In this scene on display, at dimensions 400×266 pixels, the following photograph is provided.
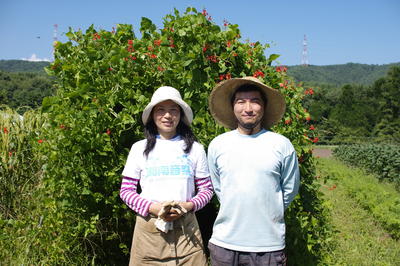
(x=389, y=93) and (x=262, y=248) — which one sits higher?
(x=389, y=93)

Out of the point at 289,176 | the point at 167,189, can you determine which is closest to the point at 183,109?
the point at 167,189

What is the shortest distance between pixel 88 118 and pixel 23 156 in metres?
1.84

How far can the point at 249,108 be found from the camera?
78.7 inches

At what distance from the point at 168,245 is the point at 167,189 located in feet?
1.17

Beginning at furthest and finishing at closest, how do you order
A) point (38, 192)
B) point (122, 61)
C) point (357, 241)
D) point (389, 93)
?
point (389, 93) < point (357, 241) < point (38, 192) < point (122, 61)

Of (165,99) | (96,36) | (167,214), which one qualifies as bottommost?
(167,214)

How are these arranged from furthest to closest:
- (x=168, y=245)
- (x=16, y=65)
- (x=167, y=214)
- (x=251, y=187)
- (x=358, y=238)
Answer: (x=16, y=65) → (x=358, y=238) → (x=168, y=245) → (x=167, y=214) → (x=251, y=187)

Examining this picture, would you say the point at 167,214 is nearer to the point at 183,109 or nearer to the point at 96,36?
the point at 183,109

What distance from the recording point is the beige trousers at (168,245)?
2.14 m

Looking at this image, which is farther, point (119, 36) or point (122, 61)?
point (119, 36)

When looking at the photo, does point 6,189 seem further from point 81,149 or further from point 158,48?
point 158,48

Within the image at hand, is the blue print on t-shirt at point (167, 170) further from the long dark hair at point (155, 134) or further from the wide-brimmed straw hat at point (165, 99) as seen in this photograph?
the wide-brimmed straw hat at point (165, 99)

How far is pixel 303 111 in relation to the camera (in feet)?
10.8

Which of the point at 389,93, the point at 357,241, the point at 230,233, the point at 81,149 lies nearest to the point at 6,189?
the point at 81,149
